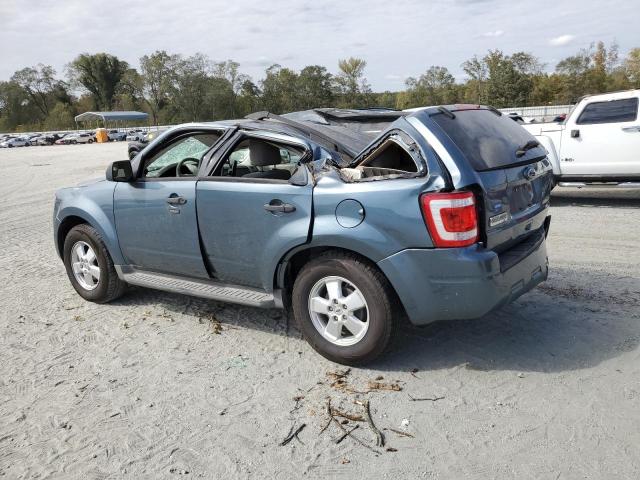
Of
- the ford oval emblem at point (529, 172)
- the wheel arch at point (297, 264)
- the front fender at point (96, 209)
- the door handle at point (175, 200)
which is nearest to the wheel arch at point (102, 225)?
the front fender at point (96, 209)

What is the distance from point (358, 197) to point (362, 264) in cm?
43

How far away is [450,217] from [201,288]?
2.16 m

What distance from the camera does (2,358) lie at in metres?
4.41

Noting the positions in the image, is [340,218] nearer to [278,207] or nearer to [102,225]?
[278,207]

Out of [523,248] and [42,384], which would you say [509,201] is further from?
[42,384]

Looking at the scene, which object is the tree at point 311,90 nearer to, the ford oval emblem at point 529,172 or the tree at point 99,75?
the tree at point 99,75

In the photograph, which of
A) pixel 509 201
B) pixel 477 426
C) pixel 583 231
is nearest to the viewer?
pixel 477 426

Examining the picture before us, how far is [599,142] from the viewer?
994 centimetres

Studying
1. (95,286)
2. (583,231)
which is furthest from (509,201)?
(583,231)

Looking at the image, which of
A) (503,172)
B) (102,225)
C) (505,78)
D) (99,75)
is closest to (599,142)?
(503,172)

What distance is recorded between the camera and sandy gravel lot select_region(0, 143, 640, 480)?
2992 mm

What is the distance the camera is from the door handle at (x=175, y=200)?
4574mm

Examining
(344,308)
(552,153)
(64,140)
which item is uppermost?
(64,140)

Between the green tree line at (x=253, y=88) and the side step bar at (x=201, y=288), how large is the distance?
5538 centimetres
